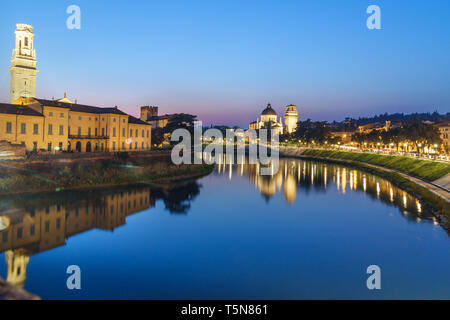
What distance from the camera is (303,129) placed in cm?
9944

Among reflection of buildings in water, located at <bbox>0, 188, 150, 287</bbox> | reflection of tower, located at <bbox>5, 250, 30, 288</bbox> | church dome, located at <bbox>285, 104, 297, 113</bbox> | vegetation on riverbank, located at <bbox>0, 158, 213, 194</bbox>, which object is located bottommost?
reflection of tower, located at <bbox>5, 250, 30, 288</bbox>

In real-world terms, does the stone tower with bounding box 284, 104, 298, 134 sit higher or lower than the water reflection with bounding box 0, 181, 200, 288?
higher

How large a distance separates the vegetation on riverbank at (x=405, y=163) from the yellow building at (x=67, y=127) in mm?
36627

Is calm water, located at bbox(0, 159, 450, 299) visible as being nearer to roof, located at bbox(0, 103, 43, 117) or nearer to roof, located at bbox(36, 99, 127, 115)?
roof, located at bbox(0, 103, 43, 117)

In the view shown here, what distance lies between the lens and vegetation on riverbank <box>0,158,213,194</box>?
25172 millimetres

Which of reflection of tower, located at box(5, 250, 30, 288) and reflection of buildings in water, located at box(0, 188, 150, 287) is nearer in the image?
reflection of tower, located at box(5, 250, 30, 288)

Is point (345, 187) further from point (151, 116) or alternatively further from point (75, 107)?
point (151, 116)

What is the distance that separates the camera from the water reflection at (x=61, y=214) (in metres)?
14.9

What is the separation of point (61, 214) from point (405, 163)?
40986 millimetres

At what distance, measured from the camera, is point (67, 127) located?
3866cm

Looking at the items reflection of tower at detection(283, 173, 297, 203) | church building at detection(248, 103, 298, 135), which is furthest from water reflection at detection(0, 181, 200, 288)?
church building at detection(248, 103, 298, 135)

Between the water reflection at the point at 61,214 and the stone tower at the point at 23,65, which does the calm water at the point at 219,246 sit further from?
the stone tower at the point at 23,65

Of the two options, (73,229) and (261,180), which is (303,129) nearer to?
(261,180)
